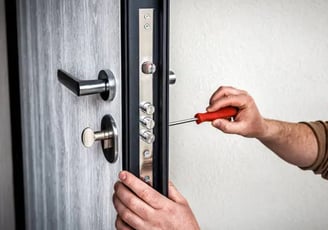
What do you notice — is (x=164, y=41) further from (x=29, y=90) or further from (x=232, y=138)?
(x=232, y=138)

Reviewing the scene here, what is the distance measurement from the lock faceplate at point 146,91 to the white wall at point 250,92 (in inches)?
25.4

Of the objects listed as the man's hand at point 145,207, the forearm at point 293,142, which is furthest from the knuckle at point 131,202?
the forearm at point 293,142

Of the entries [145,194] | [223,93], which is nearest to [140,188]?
[145,194]

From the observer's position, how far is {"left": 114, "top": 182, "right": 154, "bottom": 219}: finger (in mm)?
576

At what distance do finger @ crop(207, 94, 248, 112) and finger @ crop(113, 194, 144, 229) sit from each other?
0.88 feet

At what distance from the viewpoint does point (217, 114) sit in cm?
77

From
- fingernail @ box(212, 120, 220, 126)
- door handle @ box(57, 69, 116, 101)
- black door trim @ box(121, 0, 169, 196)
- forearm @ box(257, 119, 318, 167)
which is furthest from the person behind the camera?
forearm @ box(257, 119, 318, 167)

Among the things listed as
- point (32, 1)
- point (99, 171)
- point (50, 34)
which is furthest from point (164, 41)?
point (32, 1)

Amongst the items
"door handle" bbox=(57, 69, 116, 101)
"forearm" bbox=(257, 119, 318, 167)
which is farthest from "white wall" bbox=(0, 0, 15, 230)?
"forearm" bbox=(257, 119, 318, 167)

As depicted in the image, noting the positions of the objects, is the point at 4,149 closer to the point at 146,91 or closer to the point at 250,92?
the point at 250,92

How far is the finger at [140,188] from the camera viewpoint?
565 millimetres

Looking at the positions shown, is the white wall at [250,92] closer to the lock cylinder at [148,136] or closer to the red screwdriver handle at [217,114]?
the red screwdriver handle at [217,114]

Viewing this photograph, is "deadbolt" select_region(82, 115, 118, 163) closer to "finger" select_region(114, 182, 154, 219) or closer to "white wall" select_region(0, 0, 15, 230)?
"finger" select_region(114, 182, 154, 219)

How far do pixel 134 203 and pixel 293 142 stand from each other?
0.55 m
